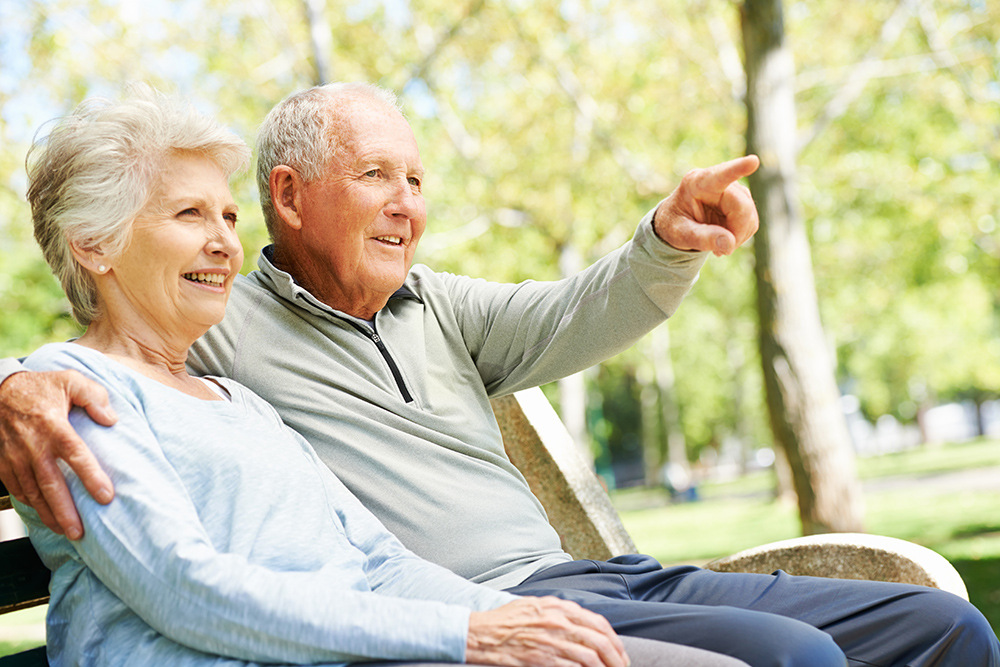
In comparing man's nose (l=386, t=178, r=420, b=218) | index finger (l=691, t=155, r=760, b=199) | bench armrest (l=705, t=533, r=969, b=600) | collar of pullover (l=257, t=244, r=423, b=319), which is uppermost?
man's nose (l=386, t=178, r=420, b=218)

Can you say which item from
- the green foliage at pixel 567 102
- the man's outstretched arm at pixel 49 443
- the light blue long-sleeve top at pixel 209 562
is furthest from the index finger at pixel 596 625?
the green foliage at pixel 567 102

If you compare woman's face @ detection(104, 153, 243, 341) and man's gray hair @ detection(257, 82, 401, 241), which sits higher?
man's gray hair @ detection(257, 82, 401, 241)

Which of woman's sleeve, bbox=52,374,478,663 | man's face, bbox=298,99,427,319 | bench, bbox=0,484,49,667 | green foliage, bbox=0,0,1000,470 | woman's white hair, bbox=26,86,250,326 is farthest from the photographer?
green foliage, bbox=0,0,1000,470

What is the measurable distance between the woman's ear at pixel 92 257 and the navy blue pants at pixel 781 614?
116 centimetres

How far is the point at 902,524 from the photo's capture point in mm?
10938

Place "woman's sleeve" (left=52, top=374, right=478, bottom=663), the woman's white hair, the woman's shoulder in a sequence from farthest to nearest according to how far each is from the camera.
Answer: the woman's white hair → the woman's shoulder → "woman's sleeve" (left=52, top=374, right=478, bottom=663)

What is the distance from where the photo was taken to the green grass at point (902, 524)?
7.50 metres

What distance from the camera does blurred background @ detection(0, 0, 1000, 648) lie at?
26.9ft

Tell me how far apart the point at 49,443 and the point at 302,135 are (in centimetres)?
123

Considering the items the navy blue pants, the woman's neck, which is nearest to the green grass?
the navy blue pants

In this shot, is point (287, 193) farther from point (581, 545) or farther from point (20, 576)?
point (581, 545)

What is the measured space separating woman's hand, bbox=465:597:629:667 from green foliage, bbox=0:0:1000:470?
9.29m

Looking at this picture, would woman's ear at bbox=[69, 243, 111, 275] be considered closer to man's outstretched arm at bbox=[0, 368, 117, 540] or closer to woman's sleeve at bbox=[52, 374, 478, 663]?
man's outstretched arm at bbox=[0, 368, 117, 540]

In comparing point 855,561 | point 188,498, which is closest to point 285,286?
point 188,498
